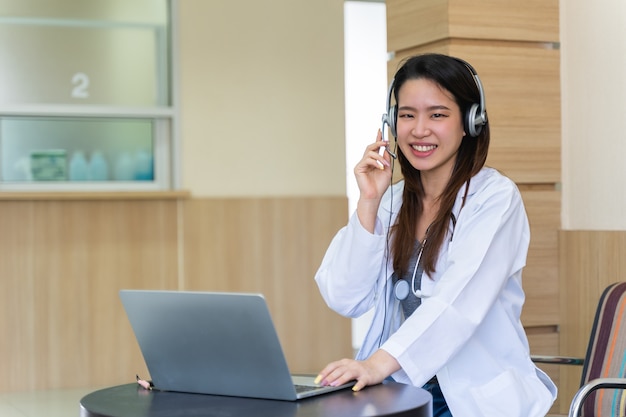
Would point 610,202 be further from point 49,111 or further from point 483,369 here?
point 49,111

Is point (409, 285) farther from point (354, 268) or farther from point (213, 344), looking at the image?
point (213, 344)

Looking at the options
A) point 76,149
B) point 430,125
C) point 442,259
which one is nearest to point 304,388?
point 442,259

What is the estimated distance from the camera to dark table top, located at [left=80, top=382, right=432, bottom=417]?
5.54ft

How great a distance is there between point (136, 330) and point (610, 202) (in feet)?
6.63

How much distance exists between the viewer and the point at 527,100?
3.55m

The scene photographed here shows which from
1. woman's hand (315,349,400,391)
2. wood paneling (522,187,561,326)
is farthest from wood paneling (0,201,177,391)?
woman's hand (315,349,400,391)

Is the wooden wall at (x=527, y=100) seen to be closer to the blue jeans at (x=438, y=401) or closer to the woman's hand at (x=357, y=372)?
the blue jeans at (x=438, y=401)

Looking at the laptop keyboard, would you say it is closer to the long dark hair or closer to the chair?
the long dark hair

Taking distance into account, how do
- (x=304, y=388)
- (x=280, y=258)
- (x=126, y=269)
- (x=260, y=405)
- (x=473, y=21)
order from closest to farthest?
(x=260, y=405)
(x=304, y=388)
(x=473, y=21)
(x=126, y=269)
(x=280, y=258)

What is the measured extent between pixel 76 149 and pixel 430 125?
367 cm

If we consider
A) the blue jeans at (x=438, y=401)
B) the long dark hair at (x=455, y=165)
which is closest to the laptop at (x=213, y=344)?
the blue jeans at (x=438, y=401)

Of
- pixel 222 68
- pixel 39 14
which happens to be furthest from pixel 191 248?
pixel 39 14

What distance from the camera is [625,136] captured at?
336 cm

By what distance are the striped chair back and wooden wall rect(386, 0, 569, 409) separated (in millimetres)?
784
